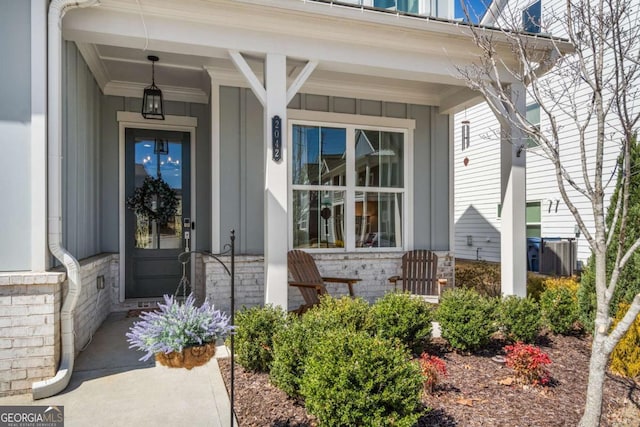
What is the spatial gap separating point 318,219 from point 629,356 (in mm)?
3530

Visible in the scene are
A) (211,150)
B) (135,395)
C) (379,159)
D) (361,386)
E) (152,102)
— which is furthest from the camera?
(379,159)

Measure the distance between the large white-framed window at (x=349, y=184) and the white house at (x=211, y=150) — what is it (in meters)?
0.02

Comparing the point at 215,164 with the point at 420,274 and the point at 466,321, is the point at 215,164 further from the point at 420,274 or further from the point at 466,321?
the point at 466,321

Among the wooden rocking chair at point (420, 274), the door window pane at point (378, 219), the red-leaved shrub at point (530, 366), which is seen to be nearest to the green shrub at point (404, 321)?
the red-leaved shrub at point (530, 366)

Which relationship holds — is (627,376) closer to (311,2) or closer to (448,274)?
(448,274)

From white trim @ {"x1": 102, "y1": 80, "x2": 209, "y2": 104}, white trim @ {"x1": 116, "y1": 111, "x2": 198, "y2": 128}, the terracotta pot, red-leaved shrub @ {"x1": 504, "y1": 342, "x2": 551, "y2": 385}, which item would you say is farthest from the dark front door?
red-leaved shrub @ {"x1": 504, "y1": 342, "x2": 551, "y2": 385}

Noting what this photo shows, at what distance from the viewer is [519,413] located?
8.41 feet

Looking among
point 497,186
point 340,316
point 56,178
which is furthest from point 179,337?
point 497,186

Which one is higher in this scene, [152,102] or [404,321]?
[152,102]

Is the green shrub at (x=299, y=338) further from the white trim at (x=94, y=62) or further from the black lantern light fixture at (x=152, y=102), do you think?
the white trim at (x=94, y=62)

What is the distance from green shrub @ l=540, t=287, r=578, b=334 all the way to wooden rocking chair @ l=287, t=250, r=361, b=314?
2076 mm

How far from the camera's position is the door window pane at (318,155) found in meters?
5.36

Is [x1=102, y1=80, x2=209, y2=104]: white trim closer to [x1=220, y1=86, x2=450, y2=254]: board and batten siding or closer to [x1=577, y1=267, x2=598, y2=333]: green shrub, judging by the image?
[x1=220, y1=86, x2=450, y2=254]: board and batten siding

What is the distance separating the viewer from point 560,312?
13.5ft
